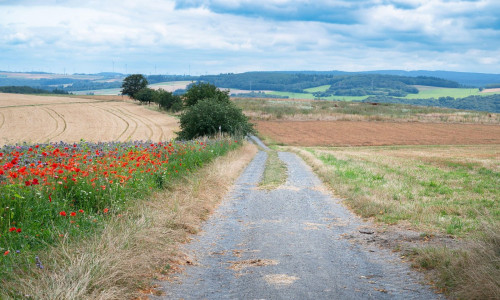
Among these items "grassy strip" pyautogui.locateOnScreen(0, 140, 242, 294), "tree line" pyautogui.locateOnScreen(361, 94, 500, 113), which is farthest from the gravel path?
"tree line" pyautogui.locateOnScreen(361, 94, 500, 113)

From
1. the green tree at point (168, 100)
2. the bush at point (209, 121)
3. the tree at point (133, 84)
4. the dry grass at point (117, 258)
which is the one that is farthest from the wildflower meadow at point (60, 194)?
the tree at point (133, 84)

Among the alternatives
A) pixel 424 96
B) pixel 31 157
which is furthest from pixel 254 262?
pixel 424 96

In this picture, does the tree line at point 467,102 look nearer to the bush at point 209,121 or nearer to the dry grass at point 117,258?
the bush at point 209,121

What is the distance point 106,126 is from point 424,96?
156 metres

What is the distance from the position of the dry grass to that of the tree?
11471 centimetres

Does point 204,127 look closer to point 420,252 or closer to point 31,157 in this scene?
point 31,157

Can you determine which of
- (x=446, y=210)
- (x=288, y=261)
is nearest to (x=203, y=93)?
(x=446, y=210)

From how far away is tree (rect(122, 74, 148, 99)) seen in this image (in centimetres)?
11831

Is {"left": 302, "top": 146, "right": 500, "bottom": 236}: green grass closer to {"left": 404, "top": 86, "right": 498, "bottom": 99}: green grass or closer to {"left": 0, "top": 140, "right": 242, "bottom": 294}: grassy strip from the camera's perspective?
{"left": 0, "top": 140, "right": 242, "bottom": 294}: grassy strip

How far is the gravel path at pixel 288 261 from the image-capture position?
17.4ft

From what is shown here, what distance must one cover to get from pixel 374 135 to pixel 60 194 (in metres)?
50.0

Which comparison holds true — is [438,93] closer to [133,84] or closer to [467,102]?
[467,102]

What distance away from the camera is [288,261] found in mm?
6512

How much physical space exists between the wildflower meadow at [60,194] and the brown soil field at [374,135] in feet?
120
